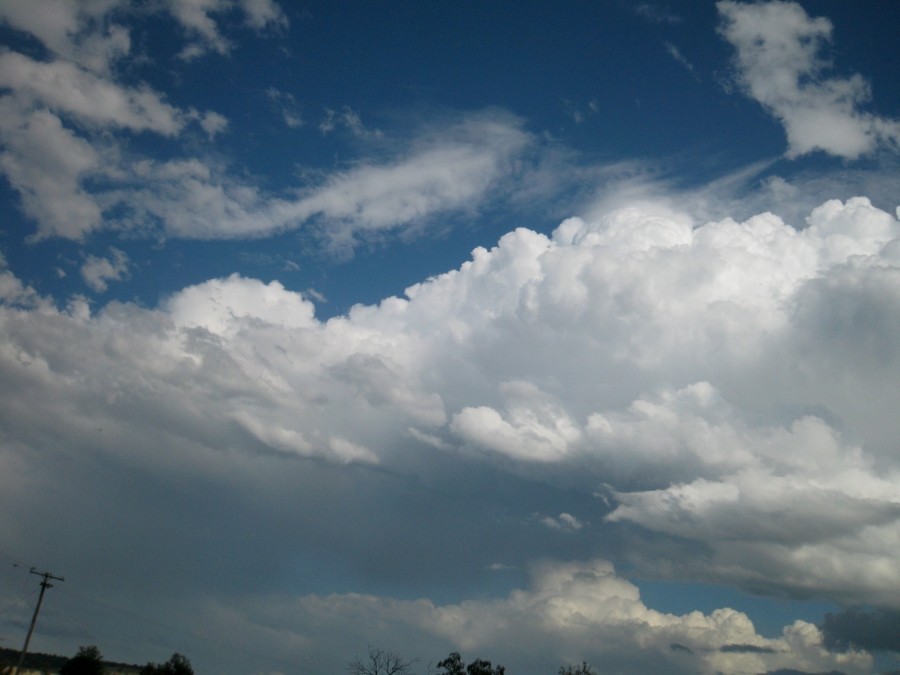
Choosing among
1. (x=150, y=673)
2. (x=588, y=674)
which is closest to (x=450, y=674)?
(x=588, y=674)

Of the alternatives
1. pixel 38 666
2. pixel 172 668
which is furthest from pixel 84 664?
pixel 38 666

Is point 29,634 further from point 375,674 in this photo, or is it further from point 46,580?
point 375,674

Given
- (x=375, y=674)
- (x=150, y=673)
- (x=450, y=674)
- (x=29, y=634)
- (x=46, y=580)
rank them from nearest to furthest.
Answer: (x=29, y=634)
(x=46, y=580)
(x=375, y=674)
(x=450, y=674)
(x=150, y=673)

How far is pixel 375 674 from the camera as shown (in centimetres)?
8494

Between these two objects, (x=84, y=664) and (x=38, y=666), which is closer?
(x=84, y=664)

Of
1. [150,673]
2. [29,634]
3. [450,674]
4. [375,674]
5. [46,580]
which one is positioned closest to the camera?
[29,634]

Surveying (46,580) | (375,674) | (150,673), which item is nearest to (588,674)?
(375,674)

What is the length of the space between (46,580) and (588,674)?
72.0 metres

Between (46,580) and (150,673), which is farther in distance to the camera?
(150,673)

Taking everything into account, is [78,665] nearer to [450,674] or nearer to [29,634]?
[29,634]

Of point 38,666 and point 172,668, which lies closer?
point 172,668

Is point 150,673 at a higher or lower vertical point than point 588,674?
lower

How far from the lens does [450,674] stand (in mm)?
90562

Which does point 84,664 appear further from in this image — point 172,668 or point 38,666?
point 38,666
